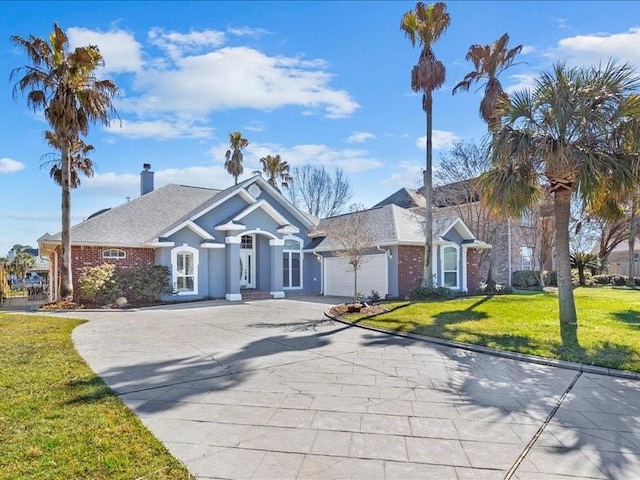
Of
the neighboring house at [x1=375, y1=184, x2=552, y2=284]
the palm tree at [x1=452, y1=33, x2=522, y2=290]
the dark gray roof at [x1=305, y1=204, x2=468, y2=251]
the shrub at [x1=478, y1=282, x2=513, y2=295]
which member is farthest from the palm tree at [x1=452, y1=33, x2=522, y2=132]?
the shrub at [x1=478, y1=282, x2=513, y2=295]

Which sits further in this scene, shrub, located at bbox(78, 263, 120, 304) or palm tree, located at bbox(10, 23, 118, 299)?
shrub, located at bbox(78, 263, 120, 304)

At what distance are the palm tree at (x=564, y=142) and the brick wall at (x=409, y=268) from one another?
8.98m

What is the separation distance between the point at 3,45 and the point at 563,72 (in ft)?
62.0

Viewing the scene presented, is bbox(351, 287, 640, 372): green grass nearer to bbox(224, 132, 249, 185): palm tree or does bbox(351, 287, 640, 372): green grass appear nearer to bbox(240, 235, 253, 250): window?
bbox(240, 235, 253, 250): window

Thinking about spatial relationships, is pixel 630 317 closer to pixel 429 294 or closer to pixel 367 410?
pixel 429 294

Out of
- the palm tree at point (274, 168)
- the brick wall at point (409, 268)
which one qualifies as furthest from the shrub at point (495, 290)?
the palm tree at point (274, 168)

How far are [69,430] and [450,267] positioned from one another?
20.6m

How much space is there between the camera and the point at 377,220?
22.8 m

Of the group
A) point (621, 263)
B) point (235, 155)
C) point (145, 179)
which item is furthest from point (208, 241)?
point (621, 263)

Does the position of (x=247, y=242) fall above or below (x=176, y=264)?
above

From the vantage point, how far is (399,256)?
66.3 ft

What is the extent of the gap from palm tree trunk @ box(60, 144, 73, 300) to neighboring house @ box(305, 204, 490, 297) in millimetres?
10645

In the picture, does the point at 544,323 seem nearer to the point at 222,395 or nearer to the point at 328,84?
the point at 222,395

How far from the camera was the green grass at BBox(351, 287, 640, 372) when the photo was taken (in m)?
8.50
